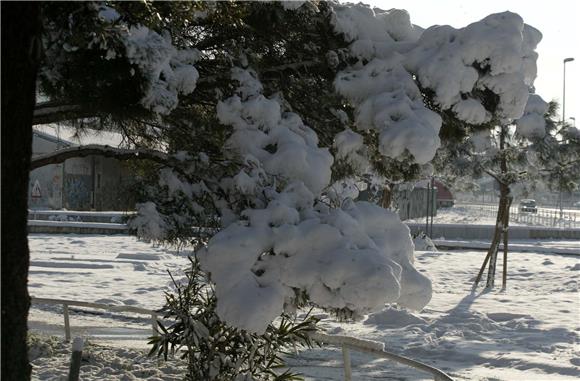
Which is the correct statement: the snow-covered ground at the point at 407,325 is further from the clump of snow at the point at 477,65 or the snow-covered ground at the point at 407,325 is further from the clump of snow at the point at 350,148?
the clump of snow at the point at 477,65

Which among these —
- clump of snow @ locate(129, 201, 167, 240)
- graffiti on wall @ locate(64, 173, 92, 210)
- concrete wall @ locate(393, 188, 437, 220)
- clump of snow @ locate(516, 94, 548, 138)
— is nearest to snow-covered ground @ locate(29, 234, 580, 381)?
clump of snow @ locate(129, 201, 167, 240)

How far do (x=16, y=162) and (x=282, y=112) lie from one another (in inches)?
101

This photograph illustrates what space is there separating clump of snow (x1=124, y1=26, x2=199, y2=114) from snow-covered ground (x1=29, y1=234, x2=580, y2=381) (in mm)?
3278

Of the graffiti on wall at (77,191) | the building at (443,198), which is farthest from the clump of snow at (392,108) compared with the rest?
the building at (443,198)

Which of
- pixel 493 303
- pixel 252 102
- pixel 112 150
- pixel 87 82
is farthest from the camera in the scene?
pixel 493 303

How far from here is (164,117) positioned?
6035 millimetres

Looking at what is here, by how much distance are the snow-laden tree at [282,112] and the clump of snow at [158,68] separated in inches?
0.4

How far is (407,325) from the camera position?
12.0 metres

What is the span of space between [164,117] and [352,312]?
2.53m

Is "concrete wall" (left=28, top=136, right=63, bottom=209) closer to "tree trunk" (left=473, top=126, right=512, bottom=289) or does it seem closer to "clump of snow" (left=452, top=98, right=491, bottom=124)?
"tree trunk" (left=473, top=126, right=512, bottom=289)

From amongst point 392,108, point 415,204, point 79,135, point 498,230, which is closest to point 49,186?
point 415,204

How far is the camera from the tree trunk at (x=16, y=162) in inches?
147

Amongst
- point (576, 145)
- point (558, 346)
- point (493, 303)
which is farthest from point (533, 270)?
point (558, 346)

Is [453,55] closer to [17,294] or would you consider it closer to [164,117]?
[164,117]
